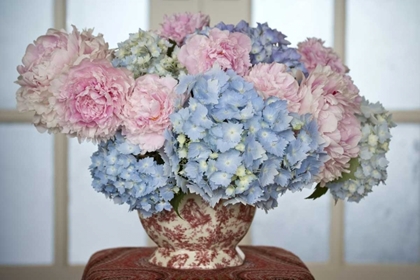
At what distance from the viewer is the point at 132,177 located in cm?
131

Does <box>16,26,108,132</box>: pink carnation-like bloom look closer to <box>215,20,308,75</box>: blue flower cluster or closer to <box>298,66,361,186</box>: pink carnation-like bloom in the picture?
<box>215,20,308,75</box>: blue flower cluster

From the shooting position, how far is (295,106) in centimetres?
130

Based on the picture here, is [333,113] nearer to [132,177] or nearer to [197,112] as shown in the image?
[197,112]

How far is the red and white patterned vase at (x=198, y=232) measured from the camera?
141 centimetres

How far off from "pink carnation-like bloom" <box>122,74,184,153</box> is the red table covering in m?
0.27

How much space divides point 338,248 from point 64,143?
1040 mm

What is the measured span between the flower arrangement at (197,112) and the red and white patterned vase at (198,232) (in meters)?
0.05

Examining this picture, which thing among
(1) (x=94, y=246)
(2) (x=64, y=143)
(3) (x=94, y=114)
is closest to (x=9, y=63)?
(2) (x=64, y=143)

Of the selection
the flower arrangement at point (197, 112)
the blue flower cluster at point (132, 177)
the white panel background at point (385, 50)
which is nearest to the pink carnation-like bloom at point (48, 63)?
the flower arrangement at point (197, 112)

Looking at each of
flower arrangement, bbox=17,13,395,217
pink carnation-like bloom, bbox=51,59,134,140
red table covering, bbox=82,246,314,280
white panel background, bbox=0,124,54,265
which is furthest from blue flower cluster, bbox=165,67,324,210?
white panel background, bbox=0,124,54,265

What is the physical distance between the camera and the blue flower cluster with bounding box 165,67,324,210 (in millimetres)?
1221

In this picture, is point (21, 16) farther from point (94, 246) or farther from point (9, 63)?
point (94, 246)

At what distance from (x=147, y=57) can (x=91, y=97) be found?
141mm

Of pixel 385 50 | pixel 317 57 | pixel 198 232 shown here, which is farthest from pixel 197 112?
pixel 385 50
